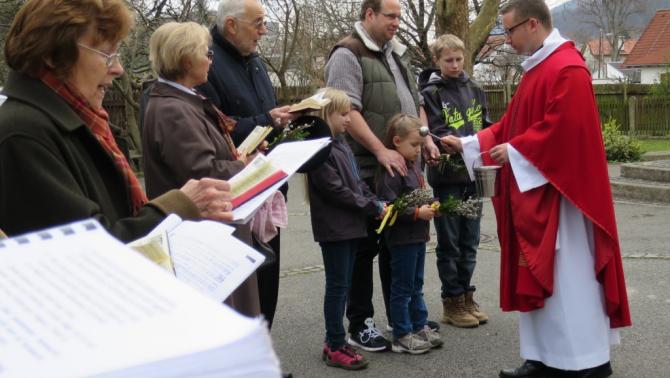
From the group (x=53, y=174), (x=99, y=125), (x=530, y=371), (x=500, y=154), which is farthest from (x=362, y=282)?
(x=53, y=174)

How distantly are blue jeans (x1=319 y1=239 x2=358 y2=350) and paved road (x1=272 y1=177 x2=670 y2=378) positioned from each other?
323mm

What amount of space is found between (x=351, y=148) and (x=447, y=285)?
1.22 meters

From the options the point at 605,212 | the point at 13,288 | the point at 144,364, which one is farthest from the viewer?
the point at 605,212

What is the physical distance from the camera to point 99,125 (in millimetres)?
Answer: 2225

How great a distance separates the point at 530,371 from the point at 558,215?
3.12 feet

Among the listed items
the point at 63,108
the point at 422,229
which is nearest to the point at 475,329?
the point at 422,229

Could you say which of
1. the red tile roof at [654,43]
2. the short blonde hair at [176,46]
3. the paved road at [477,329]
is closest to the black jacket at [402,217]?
the paved road at [477,329]

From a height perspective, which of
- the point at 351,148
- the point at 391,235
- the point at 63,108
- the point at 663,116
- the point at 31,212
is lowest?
the point at 663,116

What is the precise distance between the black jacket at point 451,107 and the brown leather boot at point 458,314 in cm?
83

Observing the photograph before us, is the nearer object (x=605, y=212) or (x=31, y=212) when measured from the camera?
(x=31, y=212)

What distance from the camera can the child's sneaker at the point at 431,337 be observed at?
5.06 m

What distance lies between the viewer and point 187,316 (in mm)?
849

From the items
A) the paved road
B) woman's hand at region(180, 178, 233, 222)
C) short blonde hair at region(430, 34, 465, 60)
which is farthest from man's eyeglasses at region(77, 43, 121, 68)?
short blonde hair at region(430, 34, 465, 60)

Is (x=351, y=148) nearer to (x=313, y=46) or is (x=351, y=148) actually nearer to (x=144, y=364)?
(x=144, y=364)
